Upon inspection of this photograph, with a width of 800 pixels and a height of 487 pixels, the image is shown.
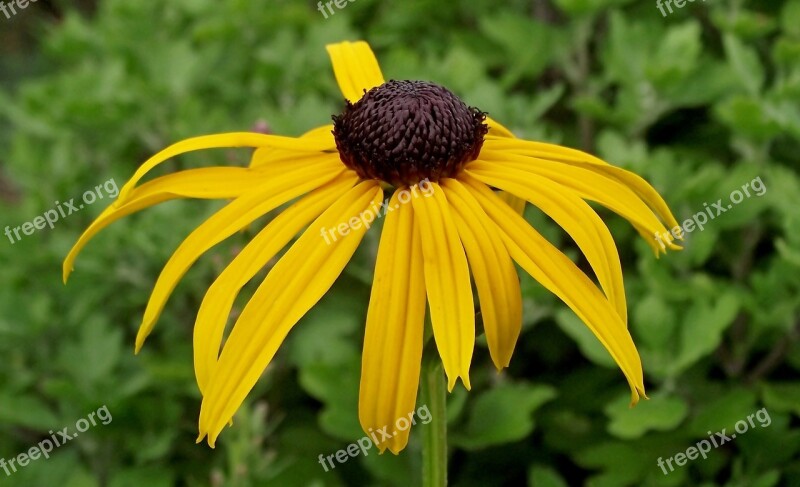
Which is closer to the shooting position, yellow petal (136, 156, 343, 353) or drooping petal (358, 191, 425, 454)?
drooping petal (358, 191, 425, 454)

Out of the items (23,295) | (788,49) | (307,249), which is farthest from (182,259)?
(788,49)

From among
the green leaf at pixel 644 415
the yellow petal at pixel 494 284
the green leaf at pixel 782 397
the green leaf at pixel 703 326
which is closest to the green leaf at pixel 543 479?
the green leaf at pixel 644 415

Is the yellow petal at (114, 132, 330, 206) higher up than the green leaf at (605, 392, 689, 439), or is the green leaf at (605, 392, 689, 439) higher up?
the yellow petal at (114, 132, 330, 206)

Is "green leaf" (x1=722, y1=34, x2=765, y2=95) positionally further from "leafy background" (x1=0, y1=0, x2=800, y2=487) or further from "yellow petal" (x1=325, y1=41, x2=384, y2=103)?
"yellow petal" (x1=325, y1=41, x2=384, y2=103)

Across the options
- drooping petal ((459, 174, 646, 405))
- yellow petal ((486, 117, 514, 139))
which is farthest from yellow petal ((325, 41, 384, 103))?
drooping petal ((459, 174, 646, 405))

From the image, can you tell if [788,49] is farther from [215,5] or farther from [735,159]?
[215,5]

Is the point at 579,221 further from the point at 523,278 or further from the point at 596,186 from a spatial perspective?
the point at 523,278

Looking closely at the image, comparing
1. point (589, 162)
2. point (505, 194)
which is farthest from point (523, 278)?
point (589, 162)

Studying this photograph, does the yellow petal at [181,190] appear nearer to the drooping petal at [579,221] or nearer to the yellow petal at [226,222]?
the yellow petal at [226,222]
